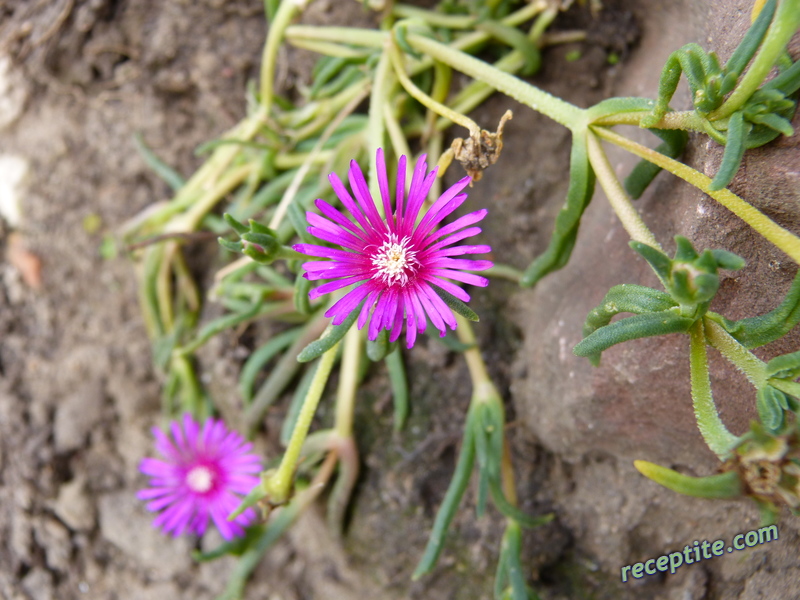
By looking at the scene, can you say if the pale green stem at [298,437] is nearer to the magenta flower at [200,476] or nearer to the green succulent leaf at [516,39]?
the magenta flower at [200,476]

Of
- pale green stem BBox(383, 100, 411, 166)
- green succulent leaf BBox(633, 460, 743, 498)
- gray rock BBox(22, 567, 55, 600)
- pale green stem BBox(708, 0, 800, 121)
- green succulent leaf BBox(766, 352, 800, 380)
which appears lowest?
gray rock BBox(22, 567, 55, 600)

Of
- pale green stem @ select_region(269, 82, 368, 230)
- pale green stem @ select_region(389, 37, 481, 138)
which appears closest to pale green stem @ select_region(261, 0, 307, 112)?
pale green stem @ select_region(269, 82, 368, 230)

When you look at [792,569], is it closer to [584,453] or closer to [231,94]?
[584,453]

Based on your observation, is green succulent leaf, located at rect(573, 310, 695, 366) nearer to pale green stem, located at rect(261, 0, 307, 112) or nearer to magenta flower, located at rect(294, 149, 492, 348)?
magenta flower, located at rect(294, 149, 492, 348)

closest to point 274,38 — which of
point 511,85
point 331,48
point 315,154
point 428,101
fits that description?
point 331,48

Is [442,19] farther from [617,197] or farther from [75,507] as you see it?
[75,507]

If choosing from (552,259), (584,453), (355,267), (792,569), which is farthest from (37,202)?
(792,569)
